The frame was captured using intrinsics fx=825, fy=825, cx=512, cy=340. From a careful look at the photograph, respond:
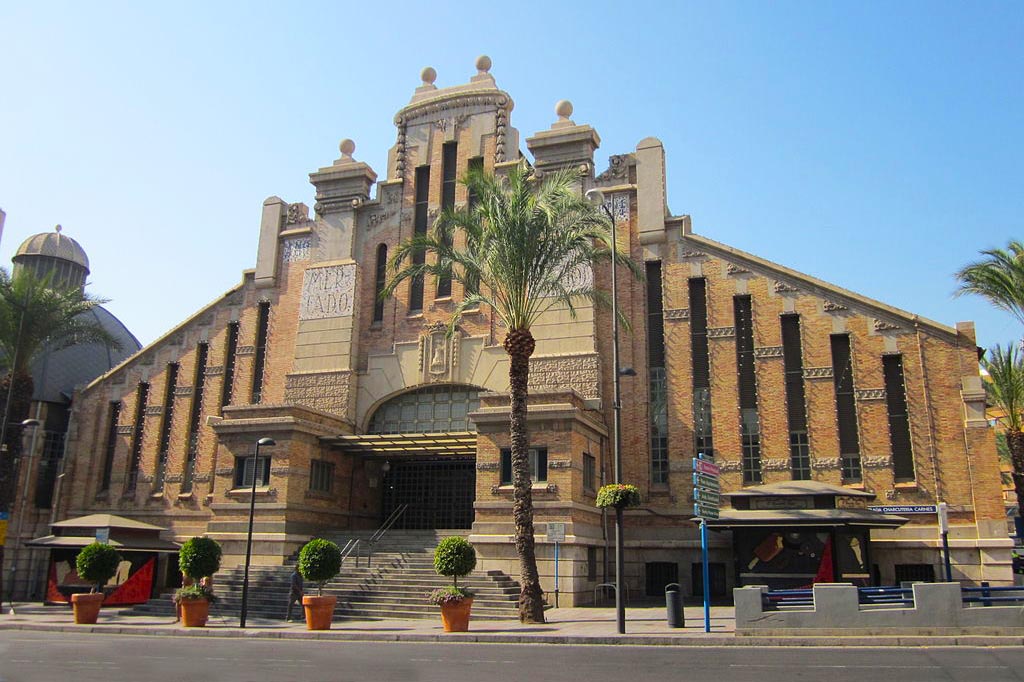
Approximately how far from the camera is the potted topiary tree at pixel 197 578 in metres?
22.7

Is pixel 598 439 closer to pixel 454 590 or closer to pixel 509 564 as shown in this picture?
pixel 509 564

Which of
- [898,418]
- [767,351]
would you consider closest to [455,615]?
[767,351]

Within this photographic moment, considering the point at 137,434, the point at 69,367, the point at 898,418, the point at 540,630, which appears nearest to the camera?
the point at 540,630

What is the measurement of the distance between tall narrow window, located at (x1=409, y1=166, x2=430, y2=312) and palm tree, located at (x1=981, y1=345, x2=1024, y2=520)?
22445 millimetres

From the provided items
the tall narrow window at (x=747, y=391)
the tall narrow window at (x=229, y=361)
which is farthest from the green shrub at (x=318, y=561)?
the tall narrow window at (x=229, y=361)

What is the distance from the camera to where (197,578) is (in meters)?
24.5

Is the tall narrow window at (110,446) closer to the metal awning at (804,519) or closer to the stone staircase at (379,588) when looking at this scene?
the stone staircase at (379,588)

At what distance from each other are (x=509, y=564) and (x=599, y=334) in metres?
9.77

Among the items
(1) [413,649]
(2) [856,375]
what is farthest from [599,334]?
(1) [413,649]

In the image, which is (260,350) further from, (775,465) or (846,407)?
(846,407)

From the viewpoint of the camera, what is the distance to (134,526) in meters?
31.6

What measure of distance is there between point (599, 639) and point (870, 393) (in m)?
15.2

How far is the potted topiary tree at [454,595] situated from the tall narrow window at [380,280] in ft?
47.2

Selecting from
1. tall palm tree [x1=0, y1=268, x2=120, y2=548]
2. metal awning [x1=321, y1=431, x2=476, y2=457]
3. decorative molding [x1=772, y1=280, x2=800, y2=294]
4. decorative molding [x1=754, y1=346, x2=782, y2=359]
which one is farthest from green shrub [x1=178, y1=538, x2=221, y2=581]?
decorative molding [x1=772, y1=280, x2=800, y2=294]
